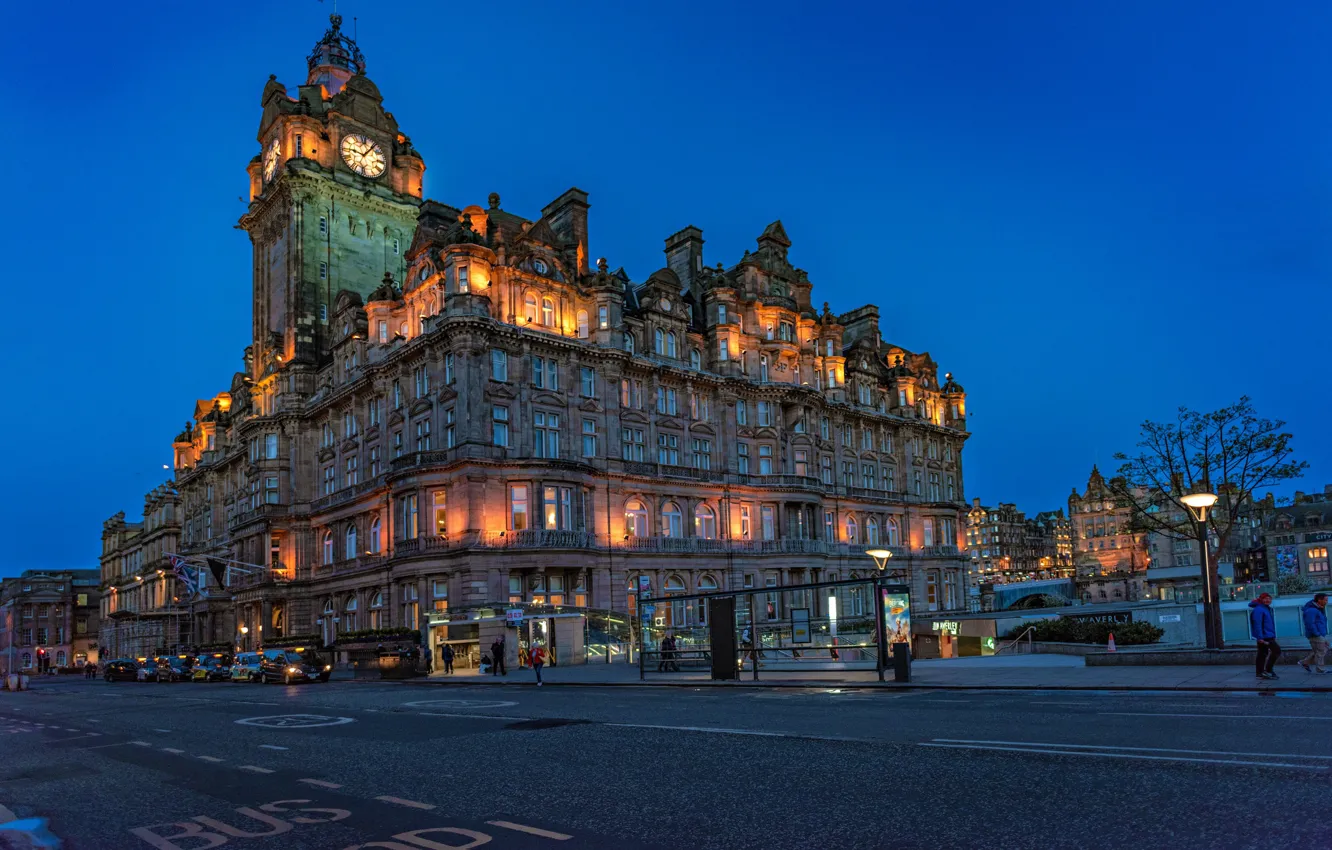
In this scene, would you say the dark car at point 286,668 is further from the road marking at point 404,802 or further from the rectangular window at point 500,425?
the road marking at point 404,802

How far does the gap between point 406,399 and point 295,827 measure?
1915 inches

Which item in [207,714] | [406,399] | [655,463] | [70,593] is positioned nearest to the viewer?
[207,714]

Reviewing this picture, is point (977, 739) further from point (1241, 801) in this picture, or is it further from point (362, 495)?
point (362, 495)

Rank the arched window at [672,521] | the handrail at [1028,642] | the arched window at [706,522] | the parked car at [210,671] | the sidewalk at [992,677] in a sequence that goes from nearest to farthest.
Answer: the sidewalk at [992,677], the handrail at [1028,642], the parked car at [210,671], the arched window at [672,521], the arched window at [706,522]

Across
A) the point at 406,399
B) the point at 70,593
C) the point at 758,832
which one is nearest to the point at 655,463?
the point at 406,399

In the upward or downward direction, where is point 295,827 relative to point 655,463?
downward

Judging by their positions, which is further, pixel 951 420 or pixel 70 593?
pixel 70 593

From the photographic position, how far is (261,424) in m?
72.1

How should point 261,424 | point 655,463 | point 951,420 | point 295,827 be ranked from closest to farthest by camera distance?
point 295,827 → point 655,463 → point 261,424 → point 951,420

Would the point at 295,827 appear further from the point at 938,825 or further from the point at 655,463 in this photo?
the point at 655,463

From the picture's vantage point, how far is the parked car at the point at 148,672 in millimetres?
59650

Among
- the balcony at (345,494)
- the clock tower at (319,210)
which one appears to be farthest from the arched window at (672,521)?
the clock tower at (319,210)

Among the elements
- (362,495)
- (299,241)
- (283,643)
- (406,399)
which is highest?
(299,241)

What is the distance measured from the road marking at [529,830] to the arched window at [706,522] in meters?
53.5
